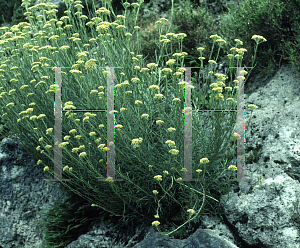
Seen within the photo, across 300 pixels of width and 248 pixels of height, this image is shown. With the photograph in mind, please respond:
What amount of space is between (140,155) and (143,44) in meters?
2.51

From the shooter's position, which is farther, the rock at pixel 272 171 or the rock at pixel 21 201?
the rock at pixel 21 201

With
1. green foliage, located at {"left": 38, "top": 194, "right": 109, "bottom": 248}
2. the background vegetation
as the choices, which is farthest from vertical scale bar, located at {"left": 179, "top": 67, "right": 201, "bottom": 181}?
green foliage, located at {"left": 38, "top": 194, "right": 109, "bottom": 248}

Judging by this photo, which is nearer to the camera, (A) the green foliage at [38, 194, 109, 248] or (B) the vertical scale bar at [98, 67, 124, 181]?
(B) the vertical scale bar at [98, 67, 124, 181]

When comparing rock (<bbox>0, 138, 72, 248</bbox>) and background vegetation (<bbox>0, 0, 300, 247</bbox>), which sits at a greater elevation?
background vegetation (<bbox>0, 0, 300, 247</bbox>)

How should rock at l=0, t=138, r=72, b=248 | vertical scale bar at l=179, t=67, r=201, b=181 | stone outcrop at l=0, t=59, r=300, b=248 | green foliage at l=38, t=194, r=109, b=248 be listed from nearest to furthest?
stone outcrop at l=0, t=59, r=300, b=248 < vertical scale bar at l=179, t=67, r=201, b=181 < green foliage at l=38, t=194, r=109, b=248 < rock at l=0, t=138, r=72, b=248

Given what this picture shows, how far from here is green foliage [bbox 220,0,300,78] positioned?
3398mm

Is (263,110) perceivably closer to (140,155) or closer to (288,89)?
(288,89)

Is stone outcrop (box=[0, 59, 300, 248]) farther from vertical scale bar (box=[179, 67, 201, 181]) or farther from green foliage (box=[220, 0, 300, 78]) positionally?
vertical scale bar (box=[179, 67, 201, 181])

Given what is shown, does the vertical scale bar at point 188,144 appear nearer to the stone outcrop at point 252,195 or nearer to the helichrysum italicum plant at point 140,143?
the helichrysum italicum plant at point 140,143

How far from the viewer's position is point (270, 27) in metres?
3.52

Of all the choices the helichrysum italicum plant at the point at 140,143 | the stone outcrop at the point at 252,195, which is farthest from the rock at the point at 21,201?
the helichrysum italicum plant at the point at 140,143

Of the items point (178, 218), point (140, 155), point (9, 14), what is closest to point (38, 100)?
point (140, 155)

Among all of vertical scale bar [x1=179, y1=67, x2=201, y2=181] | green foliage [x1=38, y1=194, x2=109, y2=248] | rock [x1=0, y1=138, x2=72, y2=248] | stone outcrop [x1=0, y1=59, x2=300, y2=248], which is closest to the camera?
stone outcrop [x1=0, y1=59, x2=300, y2=248]

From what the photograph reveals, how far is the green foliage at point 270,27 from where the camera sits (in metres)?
3.40
